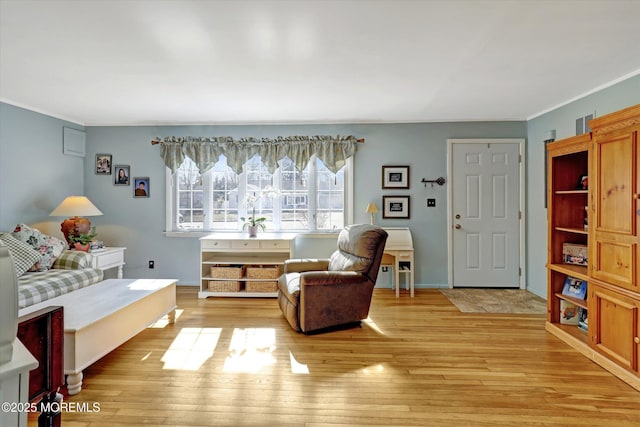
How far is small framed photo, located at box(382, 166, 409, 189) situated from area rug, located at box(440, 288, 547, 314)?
156cm

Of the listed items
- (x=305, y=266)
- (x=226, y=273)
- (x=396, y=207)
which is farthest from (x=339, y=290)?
(x=396, y=207)

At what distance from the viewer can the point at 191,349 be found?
113 inches

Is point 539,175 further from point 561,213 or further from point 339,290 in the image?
point 339,290

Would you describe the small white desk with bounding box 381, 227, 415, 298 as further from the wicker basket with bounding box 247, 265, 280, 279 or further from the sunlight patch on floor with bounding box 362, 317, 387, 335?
the wicker basket with bounding box 247, 265, 280, 279

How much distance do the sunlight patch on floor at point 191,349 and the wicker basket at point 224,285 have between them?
1.09 meters

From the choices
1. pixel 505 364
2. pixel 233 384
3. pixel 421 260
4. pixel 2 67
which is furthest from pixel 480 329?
pixel 2 67

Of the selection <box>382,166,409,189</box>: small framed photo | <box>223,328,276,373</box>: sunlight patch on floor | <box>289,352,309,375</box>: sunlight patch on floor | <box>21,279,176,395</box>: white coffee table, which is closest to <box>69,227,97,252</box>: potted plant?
<box>21,279,176,395</box>: white coffee table

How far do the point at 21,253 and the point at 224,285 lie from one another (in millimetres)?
2069

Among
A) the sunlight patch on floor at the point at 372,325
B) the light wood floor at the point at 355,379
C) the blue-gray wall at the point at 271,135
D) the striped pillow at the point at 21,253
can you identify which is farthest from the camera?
the blue-gray wall at the point at 271,135

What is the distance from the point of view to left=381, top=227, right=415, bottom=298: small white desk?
4.49m

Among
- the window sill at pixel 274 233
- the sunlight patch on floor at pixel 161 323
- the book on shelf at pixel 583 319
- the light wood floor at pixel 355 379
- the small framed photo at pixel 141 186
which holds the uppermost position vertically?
the small framed photo at pixel 141 186

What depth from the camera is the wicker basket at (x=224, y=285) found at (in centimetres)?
441

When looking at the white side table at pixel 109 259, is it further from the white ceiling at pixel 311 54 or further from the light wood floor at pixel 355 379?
the white ceiling at pixel 311 54

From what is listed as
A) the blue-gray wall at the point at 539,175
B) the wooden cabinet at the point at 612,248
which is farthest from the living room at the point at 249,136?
the wooden cabinet at the point at 612,248
